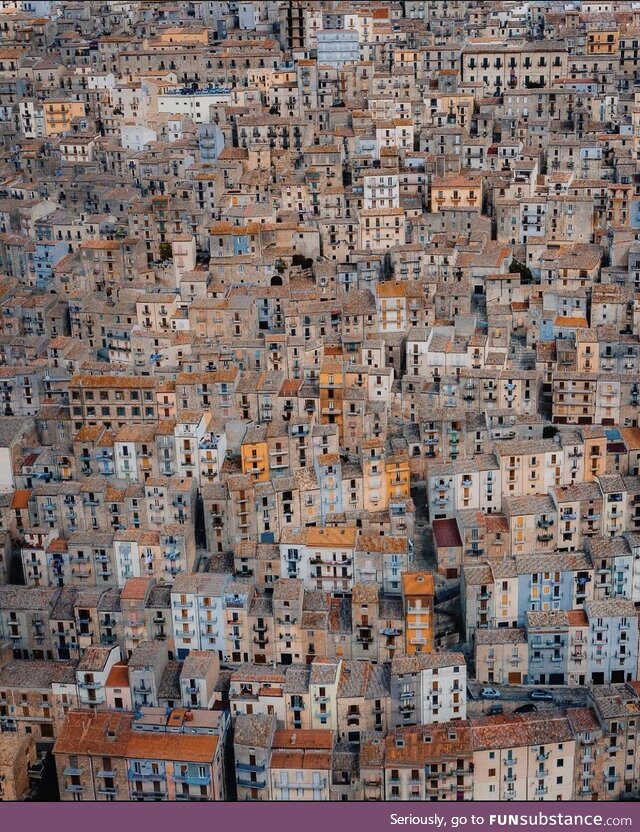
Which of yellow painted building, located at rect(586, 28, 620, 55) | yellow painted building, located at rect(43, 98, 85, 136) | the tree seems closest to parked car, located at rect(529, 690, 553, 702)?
the tree

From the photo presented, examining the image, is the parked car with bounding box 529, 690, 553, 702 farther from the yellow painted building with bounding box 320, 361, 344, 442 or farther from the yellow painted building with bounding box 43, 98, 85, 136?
the yellow painted building with bounding box 43, 98, 85, 136

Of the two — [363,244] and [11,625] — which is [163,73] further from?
[11,625]

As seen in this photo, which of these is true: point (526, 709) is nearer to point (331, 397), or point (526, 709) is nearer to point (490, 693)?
point (490, 693)

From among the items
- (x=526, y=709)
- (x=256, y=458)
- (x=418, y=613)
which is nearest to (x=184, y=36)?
(x=256, y=458)

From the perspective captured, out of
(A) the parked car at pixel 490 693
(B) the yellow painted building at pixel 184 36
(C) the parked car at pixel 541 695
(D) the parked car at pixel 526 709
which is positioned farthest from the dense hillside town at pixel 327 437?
(B) the yellow painted building at pixel 184 36

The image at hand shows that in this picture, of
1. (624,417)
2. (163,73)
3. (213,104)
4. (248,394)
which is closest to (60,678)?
(248,394)

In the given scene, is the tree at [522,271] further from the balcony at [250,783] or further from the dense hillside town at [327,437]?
the balcony at [250,783]
